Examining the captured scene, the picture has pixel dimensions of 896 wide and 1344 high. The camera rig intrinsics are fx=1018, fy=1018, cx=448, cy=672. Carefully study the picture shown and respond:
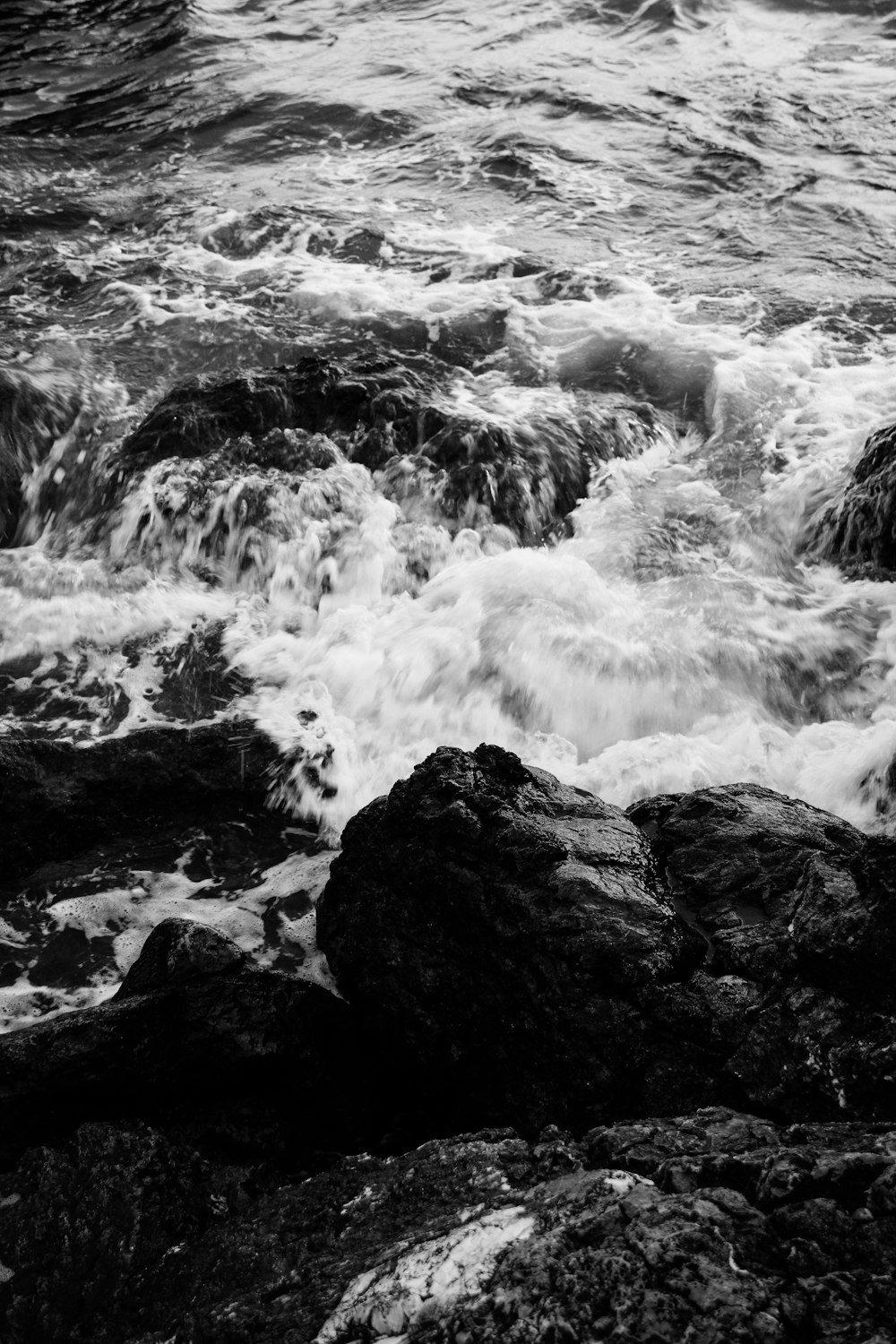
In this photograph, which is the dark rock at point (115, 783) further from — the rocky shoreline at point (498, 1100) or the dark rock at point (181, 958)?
the dark rock at point (181, 958)

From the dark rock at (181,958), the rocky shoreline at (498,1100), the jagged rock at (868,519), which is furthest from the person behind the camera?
the jagged rock at (868,519)

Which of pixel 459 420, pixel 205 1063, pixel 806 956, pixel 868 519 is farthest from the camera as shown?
pixel 459 420

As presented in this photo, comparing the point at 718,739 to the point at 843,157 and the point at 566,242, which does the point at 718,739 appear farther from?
the point at 843,157

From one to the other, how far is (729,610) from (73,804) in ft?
12.9

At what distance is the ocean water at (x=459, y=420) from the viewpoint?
5.52 metres

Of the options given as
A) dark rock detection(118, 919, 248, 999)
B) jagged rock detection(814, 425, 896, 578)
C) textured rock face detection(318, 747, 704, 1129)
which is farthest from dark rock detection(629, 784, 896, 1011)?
jagged rock detection(814, 425, 896, 578)

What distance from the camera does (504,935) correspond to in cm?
356

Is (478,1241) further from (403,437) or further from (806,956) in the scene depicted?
(403,437)

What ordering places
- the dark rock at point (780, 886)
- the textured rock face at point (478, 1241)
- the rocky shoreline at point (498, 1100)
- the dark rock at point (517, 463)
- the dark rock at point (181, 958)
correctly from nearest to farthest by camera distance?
the textured rock face at point (478, 1241), the rocky shoreline at point (498, 1100), the dark rock at point (780, 886), the dark rock at point (181, 958), the dark rock at point (517, 463)

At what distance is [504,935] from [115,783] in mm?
2292

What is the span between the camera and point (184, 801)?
5.01 metres

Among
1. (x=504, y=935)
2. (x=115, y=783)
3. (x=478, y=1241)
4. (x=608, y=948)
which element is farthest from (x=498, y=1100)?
(x=115, y=783)

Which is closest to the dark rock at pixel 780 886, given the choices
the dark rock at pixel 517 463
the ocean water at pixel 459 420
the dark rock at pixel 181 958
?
the ocean water at pixel 459 420

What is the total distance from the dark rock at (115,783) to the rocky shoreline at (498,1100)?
169mm
